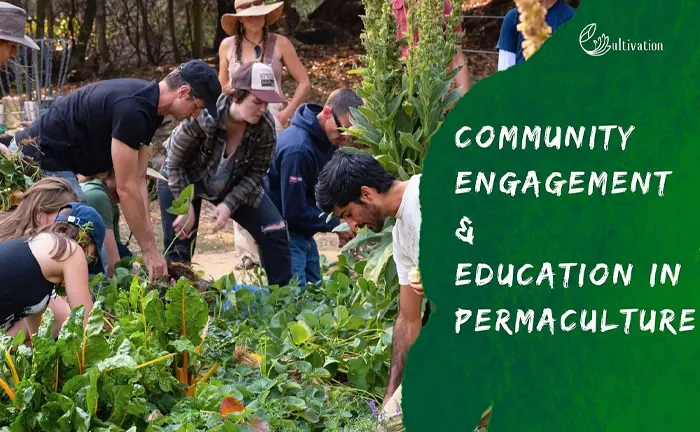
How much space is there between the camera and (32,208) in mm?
3510

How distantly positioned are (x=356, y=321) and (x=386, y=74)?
0.93 metres

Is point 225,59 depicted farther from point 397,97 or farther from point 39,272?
point 39,272

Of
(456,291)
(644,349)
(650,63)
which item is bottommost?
(644,349)

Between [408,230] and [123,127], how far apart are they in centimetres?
161

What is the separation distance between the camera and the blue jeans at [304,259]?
17.5 feet

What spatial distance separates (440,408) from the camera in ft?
7.16

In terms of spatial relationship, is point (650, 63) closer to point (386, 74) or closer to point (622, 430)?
point (622, 430)

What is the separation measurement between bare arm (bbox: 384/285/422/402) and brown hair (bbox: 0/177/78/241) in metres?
1.36

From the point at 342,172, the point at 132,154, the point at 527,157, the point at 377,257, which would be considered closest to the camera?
the point at 527,157

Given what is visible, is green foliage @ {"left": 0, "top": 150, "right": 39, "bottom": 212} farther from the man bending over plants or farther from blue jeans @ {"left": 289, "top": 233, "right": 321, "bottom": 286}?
the man bending over plants

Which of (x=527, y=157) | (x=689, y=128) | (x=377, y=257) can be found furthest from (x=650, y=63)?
(x=377, y=257)

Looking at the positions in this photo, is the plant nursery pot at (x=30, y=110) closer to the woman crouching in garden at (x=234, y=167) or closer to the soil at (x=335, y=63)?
the soil at (x=335, y=63)

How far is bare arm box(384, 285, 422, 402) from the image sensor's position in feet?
9.72

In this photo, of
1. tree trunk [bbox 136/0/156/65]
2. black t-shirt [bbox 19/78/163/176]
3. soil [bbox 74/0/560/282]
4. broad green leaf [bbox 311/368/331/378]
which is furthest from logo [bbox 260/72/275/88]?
tree trunk [bbox 136/0/156/65]
